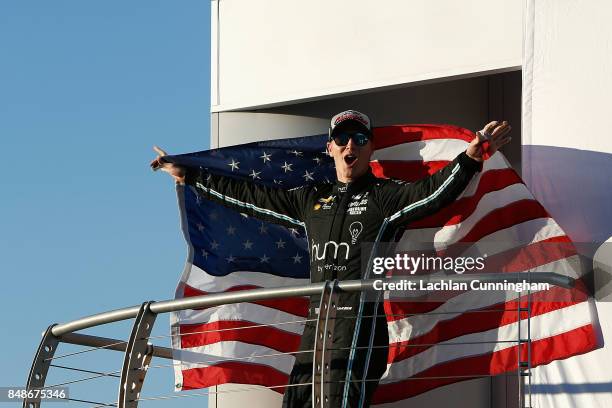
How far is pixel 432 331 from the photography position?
838 centimetres

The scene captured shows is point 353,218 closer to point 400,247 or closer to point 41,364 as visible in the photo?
point 400,247

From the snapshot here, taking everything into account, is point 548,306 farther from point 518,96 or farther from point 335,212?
point 518,96

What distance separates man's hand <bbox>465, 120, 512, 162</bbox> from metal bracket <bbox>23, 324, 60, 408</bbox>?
269 cm

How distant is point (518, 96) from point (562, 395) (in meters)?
3.30

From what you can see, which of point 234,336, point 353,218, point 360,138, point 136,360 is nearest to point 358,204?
point 353,218

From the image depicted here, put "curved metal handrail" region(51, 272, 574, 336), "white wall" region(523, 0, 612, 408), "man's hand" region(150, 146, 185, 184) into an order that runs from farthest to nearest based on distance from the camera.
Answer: "man's hand" region(150, 146, 185, 184) → "white wall" region(523, 0, 612, 408) → "curved metal handrail" region(51, 272, 574, 336)

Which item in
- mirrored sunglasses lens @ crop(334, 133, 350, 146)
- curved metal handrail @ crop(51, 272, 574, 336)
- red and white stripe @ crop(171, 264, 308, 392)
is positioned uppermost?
mirrored sunglasses lens @ crop(334, 133, 350, 146)

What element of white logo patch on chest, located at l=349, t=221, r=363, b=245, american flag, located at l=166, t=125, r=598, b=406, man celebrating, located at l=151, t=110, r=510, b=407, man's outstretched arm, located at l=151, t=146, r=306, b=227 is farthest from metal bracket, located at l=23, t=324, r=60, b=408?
white logo patch on chest, located at l=349, t=221, r=363, b=245

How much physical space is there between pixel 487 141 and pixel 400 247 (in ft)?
3.93

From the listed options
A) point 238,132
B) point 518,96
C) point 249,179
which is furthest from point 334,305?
point 518,96

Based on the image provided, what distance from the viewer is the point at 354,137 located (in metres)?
7.85

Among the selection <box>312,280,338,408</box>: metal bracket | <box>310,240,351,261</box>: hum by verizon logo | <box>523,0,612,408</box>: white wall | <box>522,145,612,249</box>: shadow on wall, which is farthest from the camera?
<box>522,145,612,249</box>: shadow on wall

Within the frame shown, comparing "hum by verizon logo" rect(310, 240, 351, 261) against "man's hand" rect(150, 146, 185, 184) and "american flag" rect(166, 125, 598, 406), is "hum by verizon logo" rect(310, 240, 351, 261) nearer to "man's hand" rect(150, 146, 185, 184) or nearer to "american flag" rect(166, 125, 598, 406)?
"american flag" rect(166, 125, 598, 406)

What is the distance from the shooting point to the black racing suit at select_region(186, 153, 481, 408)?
7371 mm
